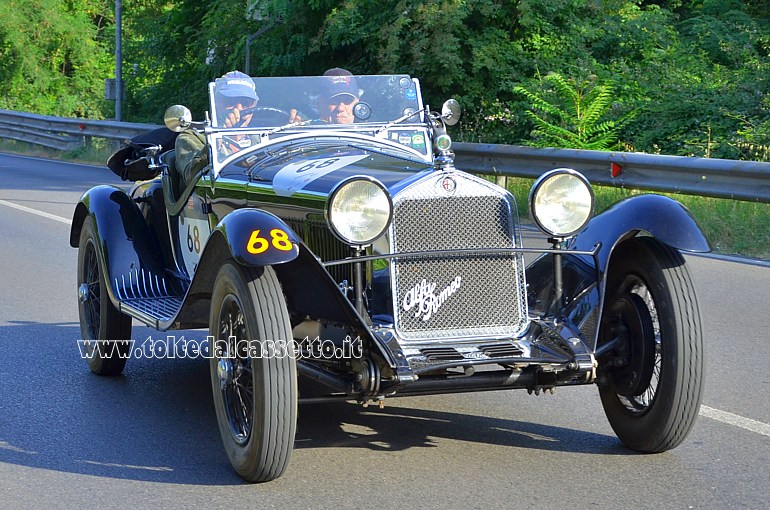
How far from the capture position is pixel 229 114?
5.71m

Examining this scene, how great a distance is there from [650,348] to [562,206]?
667mm

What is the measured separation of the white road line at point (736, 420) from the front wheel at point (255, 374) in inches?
79.4

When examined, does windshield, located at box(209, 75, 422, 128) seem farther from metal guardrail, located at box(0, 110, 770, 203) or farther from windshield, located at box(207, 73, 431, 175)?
metal guardrail, located at box(0, 110, 770, 203)

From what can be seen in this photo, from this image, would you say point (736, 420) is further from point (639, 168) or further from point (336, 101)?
point (639, 168)

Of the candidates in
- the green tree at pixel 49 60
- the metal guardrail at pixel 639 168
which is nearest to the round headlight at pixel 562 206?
the metal guardrail at pixel 639 168

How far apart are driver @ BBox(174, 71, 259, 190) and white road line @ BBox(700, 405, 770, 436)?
2.51 metres

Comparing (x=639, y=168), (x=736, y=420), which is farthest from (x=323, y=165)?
(x=639, y=168)

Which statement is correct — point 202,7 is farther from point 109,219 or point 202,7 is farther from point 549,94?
point 109,219

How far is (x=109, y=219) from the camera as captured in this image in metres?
6.04

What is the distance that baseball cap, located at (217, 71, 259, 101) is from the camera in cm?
575

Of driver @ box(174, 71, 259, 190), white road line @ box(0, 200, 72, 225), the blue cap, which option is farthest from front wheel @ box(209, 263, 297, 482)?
white road line @ box(0, 200, 72, 225)

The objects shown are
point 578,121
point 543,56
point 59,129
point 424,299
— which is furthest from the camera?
point 59,129

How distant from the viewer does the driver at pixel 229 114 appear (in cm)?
561

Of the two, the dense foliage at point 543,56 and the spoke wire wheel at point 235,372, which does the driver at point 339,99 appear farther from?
the dense foliage at point 543,56
